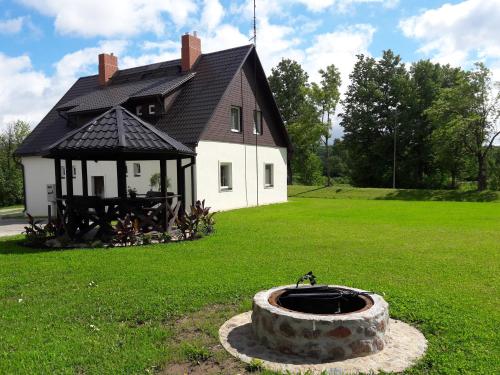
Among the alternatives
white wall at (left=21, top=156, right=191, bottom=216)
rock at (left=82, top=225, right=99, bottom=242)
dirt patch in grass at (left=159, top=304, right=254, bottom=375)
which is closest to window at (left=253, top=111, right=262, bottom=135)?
white wall at (left=21, top=156, right=191, bottom=216)

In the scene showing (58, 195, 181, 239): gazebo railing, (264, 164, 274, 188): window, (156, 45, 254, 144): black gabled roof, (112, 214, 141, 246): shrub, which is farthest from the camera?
(264, 164, 274, 188): window

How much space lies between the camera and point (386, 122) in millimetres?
43688

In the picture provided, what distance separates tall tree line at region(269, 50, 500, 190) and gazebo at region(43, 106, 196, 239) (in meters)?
26.1

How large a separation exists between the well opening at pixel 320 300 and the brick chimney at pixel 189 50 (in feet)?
57.2

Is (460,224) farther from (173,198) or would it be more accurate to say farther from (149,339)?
(149,339)

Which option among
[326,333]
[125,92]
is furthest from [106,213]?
[125,92]

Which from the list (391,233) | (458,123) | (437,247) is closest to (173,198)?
(391,233)

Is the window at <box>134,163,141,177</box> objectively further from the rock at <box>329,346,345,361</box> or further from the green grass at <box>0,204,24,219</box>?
the rock at <box>329,346,345,361</box>

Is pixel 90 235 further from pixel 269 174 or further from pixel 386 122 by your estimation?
pixel 386 122

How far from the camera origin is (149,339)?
4477 mm

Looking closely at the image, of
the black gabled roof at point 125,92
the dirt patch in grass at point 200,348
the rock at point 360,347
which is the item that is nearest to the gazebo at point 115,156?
the dirt patch in grass at point 200,348

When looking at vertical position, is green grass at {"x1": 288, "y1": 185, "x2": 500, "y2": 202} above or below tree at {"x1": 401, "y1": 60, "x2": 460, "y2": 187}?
below

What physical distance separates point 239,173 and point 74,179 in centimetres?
765

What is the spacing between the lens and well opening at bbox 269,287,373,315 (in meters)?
4.68
